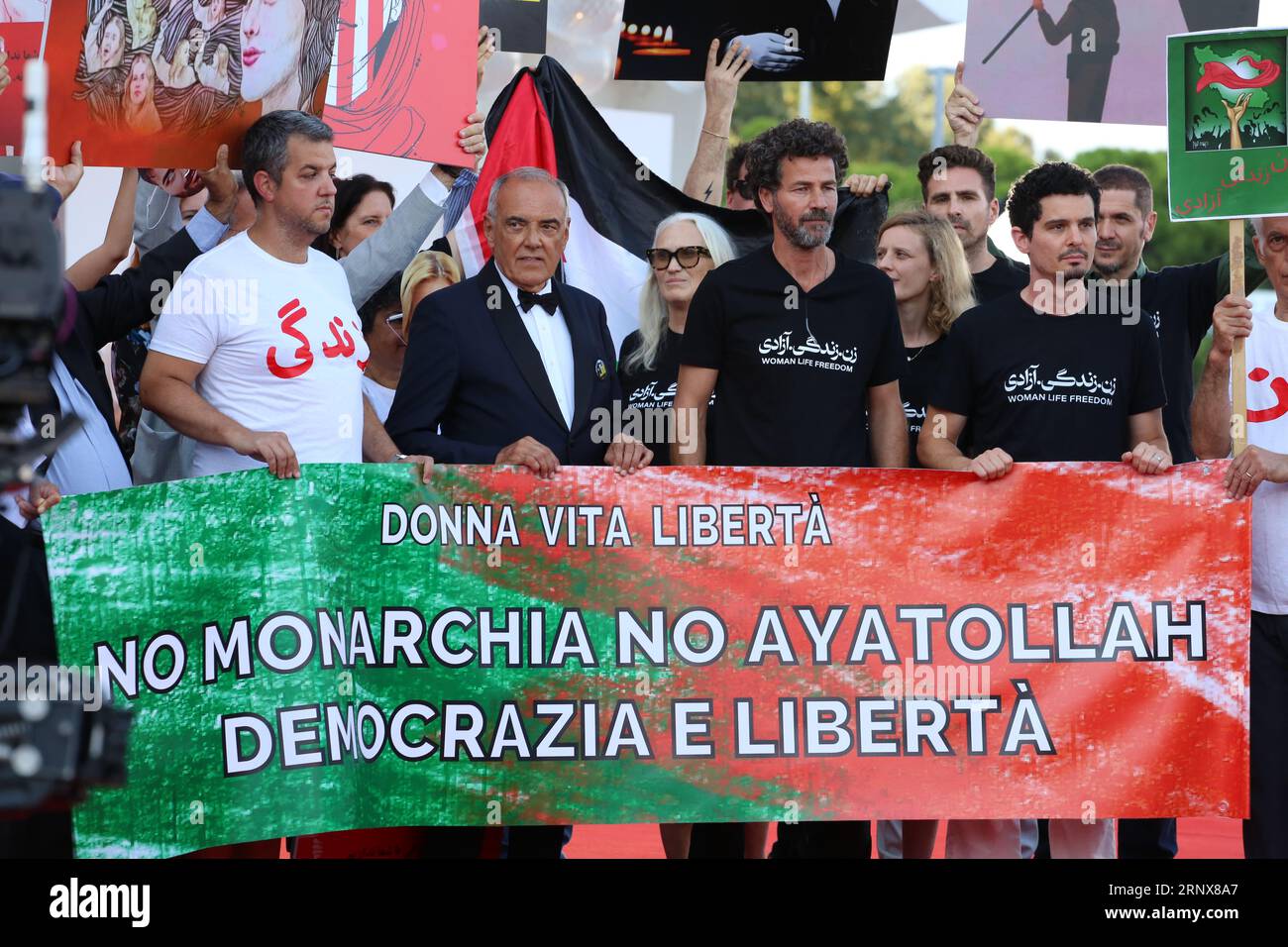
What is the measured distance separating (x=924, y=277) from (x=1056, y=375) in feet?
3.09

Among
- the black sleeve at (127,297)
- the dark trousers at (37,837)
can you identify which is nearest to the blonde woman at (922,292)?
the black sleeve at (127,297)

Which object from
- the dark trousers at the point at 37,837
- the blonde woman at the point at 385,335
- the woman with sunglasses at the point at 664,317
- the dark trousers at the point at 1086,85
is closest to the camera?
the dark trousers at the point at 37,837

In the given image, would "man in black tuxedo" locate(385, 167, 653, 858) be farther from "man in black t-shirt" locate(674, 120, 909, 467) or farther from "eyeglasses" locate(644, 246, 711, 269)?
"eyeglasses" locate(644, 246, 711, 269)

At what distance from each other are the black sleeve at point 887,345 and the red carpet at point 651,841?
218cm

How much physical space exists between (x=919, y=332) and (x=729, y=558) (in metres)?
1.45

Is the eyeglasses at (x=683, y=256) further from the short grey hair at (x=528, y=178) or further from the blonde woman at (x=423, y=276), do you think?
the blonde woman at (x=423, y=276)

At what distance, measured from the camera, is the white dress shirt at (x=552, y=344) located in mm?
5809

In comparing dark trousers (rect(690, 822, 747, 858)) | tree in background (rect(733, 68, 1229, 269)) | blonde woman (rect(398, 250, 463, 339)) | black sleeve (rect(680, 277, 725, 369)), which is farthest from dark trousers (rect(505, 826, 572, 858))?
tree in background (rect(733, 68, 1229, 269))

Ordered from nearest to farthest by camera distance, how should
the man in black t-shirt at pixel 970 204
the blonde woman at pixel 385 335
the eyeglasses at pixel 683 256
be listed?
1. the eyeglasses at pixel 683 256
2. the blonde woman at pixel 385 335
3. the man in black t-shirt at pixel 970 204

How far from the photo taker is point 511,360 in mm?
5746

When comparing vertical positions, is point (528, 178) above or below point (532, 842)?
above

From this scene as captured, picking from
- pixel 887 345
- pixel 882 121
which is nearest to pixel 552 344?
pixel 887 345

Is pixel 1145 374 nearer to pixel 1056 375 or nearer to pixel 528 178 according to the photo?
pixel 1056 375

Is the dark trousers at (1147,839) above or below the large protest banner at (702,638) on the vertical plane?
below
